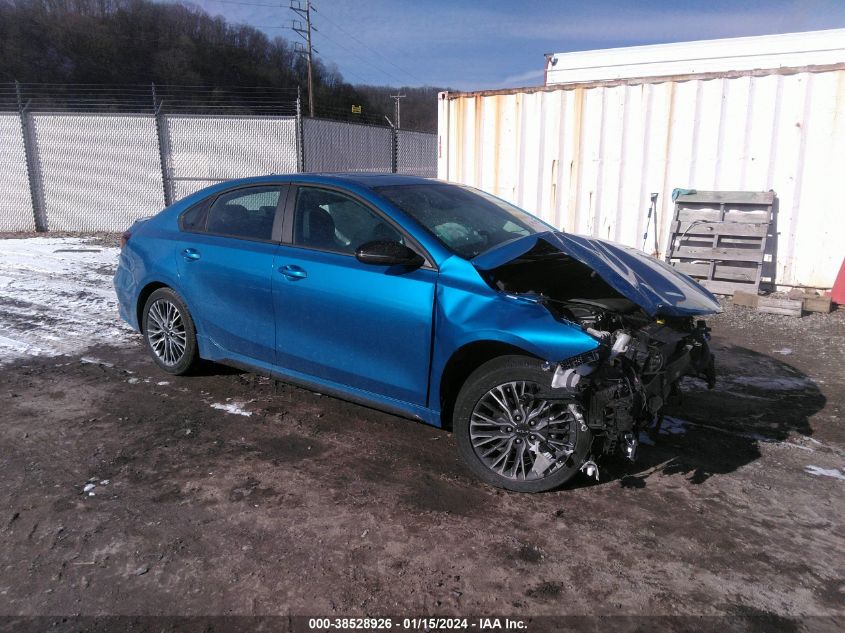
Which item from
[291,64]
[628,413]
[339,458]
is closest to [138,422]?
[339,458]

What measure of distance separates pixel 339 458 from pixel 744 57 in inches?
455

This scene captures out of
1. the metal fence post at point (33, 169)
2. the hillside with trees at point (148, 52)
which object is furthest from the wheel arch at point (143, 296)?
the hillside with trees at point (148, 52)

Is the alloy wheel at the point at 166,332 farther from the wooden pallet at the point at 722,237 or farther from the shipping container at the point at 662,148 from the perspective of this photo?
the wooden pallet at the point at 722,237

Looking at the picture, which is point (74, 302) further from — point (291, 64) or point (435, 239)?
point (291, 64)

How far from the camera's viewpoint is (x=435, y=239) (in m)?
3.67

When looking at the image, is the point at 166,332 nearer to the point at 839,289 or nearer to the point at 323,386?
the point at 323,386

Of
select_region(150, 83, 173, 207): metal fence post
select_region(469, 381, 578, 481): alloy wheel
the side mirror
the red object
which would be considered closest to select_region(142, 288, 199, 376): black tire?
the side mirror

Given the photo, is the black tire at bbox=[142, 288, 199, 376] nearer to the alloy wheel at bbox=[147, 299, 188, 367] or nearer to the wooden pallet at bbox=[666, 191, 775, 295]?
the alloy wheel at bbox=[147, 299, 188, 367]

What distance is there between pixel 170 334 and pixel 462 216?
2555mm

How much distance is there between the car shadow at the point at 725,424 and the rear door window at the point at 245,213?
2666 mm

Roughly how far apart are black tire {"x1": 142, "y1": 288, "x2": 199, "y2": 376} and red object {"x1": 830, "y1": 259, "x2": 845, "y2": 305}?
7.08 m

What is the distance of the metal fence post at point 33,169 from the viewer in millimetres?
13258

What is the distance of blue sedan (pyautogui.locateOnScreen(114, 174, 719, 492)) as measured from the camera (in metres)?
→ 3.21

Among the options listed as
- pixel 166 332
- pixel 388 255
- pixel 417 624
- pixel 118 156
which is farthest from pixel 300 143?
pixel 417 624
